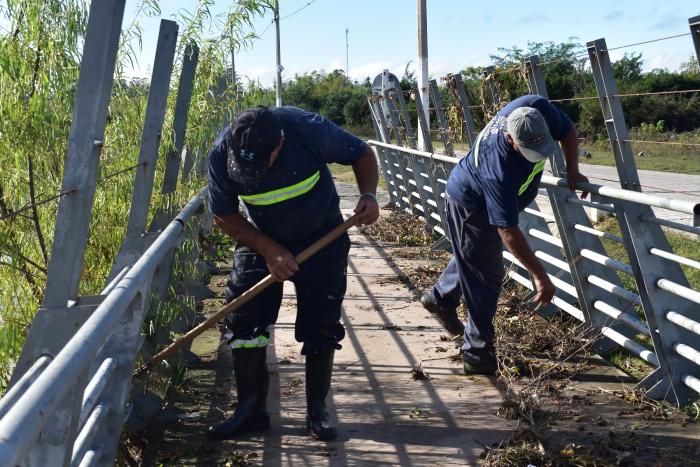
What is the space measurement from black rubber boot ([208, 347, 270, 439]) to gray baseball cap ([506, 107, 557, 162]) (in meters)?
1.84

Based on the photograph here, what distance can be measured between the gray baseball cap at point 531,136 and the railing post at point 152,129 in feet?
6.38

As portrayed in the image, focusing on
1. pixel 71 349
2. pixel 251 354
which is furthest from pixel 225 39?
pixel 71 349

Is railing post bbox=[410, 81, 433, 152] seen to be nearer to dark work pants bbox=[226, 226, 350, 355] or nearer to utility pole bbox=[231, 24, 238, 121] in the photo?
utility pole bbox=[231, 24, 238, 121]

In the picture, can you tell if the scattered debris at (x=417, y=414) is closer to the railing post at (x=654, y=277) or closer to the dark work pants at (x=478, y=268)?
the dark work pants at (x=478, y=268)

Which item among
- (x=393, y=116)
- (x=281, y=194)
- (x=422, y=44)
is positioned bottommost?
(x=281, y=194)

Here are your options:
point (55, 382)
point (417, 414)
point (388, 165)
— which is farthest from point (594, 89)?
point (388, 165)

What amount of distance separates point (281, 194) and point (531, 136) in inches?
57.4

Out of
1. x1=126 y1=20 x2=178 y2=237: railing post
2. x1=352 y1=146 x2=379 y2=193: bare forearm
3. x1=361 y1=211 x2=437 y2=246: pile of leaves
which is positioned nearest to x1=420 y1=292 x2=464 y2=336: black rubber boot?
x1=352 y1=146 x2=379 y2=193: bare forearm

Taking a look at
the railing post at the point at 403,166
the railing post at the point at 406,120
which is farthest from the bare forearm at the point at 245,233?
the railing post at the point at 406,120

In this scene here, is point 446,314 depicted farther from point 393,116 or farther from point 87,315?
point 393,116

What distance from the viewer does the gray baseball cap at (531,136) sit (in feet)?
16.2

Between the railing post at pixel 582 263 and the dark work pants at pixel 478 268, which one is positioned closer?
the dark work pants at pixel 478 268

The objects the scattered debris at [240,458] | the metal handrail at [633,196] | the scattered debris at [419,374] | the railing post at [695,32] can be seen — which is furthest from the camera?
the scattered debris at [419,374]

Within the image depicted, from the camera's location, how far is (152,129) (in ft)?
13.7
